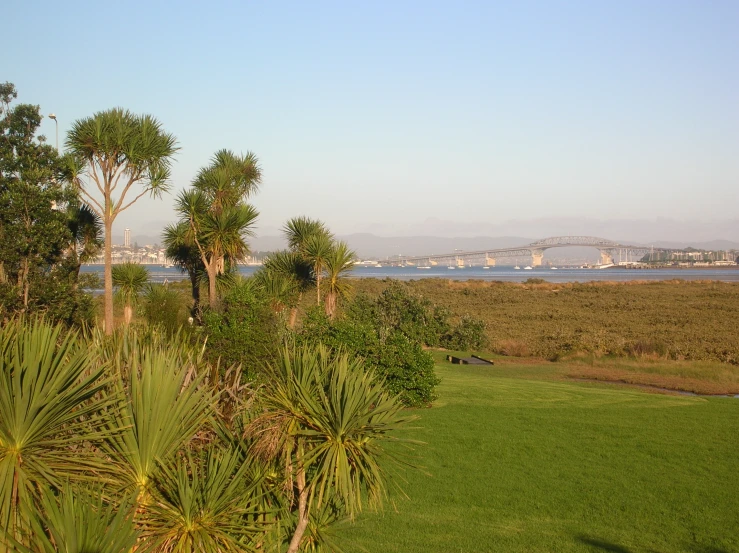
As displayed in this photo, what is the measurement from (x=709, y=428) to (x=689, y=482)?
419 centimetres

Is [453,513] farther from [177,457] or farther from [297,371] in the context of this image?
[177,457]

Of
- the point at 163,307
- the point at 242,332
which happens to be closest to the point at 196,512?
the point at 242,332

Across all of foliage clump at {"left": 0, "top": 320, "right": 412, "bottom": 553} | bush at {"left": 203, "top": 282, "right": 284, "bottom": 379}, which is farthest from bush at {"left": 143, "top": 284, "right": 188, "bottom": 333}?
foliage clump at {"left": 0, "top": 320, "right": 412, "bottom": 553}

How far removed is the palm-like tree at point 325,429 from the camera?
5121 mm

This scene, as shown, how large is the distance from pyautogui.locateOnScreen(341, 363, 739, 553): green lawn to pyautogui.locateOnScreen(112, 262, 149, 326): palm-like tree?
11.1 m

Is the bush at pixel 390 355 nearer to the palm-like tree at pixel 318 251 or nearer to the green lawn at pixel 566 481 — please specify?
the green lawn at pixel 566 481

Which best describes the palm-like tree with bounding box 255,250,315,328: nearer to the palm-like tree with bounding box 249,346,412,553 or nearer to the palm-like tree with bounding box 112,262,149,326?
the palm-like tree with bounding box 112,262,149,326

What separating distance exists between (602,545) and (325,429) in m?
4.62

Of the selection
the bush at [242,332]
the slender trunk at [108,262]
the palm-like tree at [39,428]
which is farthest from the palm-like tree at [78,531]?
the slender trunk at [108,262]

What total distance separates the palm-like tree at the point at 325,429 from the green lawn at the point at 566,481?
0.86 m

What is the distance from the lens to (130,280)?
885 inches

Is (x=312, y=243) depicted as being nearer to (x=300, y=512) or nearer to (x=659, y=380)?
(x=659, y=380)

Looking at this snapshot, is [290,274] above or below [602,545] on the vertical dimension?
above

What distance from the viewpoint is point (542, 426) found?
560 inches
